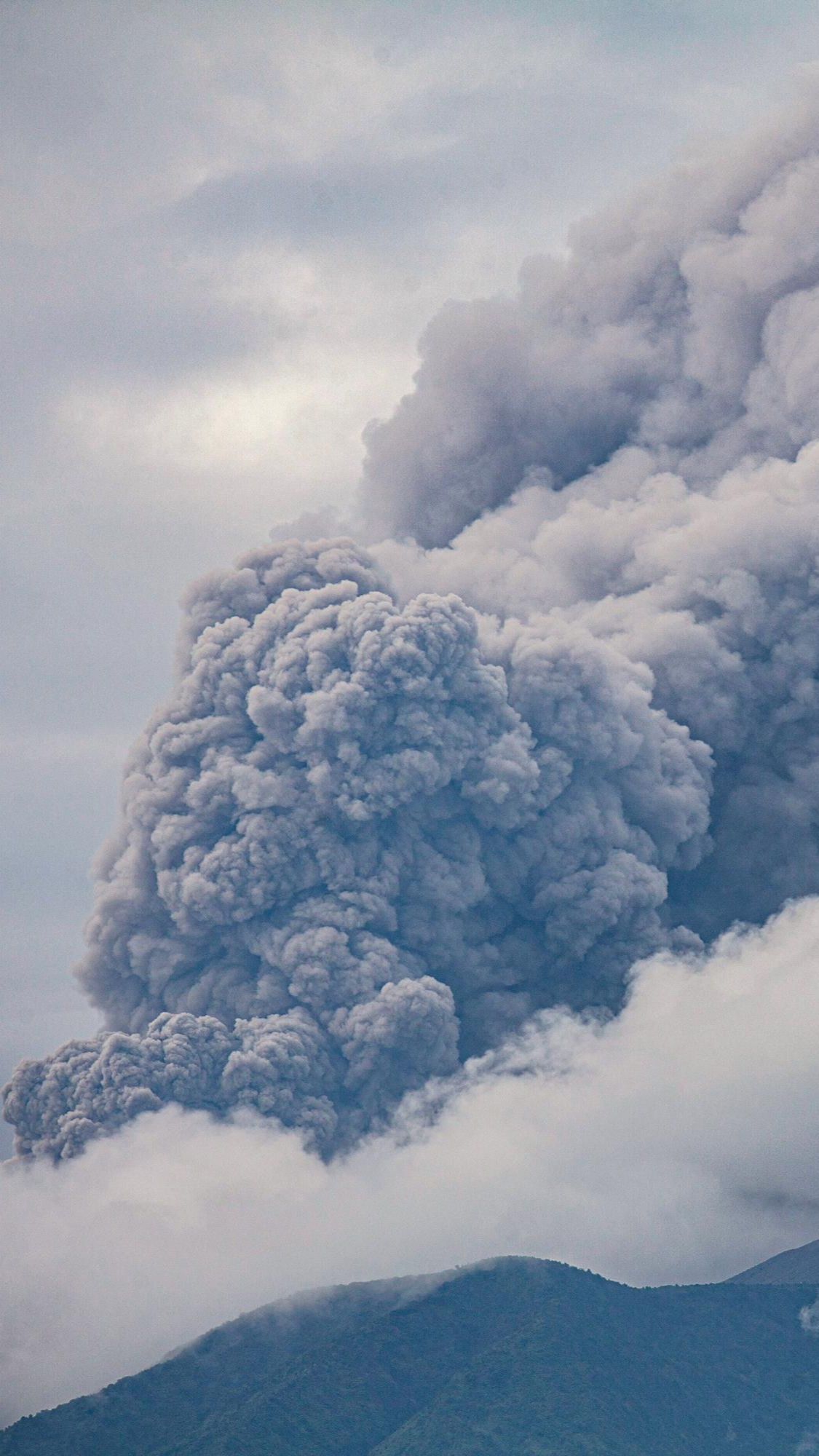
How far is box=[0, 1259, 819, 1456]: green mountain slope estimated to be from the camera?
5522 cm

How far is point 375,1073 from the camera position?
48.4 meters

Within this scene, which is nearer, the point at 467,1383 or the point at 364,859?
the point at 364,859

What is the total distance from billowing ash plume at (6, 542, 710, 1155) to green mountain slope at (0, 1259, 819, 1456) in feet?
38.7

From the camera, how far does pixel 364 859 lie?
165 feet

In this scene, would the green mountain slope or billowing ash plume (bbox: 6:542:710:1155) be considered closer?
billowing ash plume (bbox: 6:542:710:1155)

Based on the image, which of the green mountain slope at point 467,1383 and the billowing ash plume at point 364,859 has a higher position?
the billowing ash plume at point 364,859

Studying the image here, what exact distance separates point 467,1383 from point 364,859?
18.9 m

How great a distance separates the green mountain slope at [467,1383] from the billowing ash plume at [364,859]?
38.7 ft

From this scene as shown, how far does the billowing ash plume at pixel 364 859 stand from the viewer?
4816 cm

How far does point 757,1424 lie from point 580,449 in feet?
107

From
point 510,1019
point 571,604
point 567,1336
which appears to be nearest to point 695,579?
point 571,604

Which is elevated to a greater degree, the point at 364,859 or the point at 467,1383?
the point at 364,859

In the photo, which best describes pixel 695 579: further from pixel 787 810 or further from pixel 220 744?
pixel 220 744

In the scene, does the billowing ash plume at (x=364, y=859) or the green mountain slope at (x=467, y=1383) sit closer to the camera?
the billowing ash plume at (x=364, y=859)
